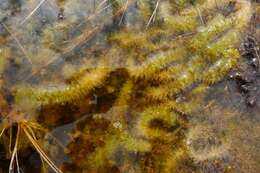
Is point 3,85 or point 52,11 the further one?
point 52,11

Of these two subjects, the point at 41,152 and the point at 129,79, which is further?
the point at 129,79

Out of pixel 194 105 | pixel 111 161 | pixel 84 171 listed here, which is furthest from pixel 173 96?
pixel 84 171

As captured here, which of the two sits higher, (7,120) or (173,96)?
(7,120)

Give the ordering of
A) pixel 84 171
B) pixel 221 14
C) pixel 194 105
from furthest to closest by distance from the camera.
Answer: pixel 221 14, pixel 194 105, pixel 84 171

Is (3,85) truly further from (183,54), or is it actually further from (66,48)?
(183,54)

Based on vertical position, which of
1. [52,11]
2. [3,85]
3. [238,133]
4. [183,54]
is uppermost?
[52,11]

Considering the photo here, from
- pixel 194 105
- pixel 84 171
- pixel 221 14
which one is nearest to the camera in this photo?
pixel 84 171

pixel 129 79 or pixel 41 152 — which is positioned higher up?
pixel 129 79

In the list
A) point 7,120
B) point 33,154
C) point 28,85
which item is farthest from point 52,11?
point 33,154
